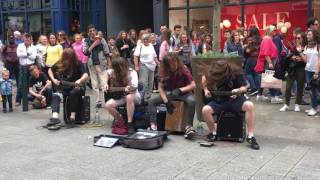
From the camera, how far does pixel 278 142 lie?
23.6ft

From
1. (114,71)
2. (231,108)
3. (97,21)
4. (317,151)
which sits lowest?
(317,151)

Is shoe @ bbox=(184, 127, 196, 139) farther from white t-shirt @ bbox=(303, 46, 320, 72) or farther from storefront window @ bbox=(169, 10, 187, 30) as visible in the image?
storefront window @ bbox=(169, 10, 187, 30)

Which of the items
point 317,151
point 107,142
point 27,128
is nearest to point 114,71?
point 107,142

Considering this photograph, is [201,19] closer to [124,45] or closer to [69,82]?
[124,45]

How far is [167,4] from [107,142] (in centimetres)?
1094

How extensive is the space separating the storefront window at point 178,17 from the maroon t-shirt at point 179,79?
370 inches

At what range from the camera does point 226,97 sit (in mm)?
7062

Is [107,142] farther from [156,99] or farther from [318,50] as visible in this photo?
[318,50]

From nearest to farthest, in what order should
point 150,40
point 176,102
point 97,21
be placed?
point 176,102, point 150,40, point 97,21

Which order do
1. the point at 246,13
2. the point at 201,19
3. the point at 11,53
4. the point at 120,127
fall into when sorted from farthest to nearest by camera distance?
the point at 201,19 < the point at 246,13 < the point at 11,53 < the point at 120,127

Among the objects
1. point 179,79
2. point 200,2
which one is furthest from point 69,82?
point 200,2

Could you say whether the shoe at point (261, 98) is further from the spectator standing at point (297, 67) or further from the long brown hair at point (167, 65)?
the long brown hair at point (167, 65)

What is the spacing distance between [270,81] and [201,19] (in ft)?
21.8

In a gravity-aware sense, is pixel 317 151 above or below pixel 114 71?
below
